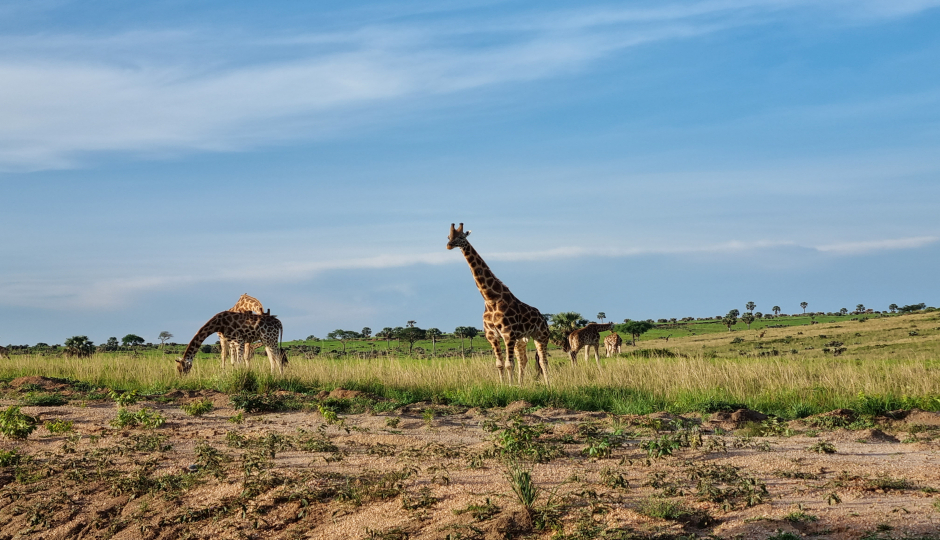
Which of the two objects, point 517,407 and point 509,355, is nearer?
point 517,407

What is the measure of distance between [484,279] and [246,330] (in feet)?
28.2

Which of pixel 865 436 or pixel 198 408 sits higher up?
pixel 198 408

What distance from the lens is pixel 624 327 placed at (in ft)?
228

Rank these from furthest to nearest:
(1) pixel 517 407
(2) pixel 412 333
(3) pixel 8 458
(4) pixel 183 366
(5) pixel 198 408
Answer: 1. (2) pixel 412 333
2. (4) pixel 183 366
3. (1) pixel 517 407
4. (5) pixel 198 408
5. (3) pixel 8 458

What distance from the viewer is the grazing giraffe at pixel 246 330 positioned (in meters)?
24.3

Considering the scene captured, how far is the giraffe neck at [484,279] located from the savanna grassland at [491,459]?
2577mm

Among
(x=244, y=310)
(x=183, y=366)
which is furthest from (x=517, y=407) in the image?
(x=244, y=310)

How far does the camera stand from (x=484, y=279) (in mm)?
20750

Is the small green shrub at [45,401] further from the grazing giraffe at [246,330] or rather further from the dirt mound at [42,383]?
the grazing giraffe at [246,330]

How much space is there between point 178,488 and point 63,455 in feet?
10.1

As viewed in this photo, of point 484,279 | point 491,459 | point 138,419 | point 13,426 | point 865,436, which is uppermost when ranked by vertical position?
point 484,279

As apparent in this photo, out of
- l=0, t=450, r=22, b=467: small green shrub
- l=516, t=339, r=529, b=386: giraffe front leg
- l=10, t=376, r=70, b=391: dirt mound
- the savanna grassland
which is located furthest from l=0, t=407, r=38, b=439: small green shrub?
l=516, t=339, r=529, b=386: giraffe front leg

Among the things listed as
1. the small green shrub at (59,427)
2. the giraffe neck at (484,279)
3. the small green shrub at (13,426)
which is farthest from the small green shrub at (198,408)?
the giraffe neck at (484,279)

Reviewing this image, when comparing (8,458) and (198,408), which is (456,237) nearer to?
(198,408)
